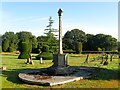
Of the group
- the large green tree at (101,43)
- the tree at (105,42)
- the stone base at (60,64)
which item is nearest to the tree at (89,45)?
the large green tree at (101,43)

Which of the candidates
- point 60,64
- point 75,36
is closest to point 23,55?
point 60,64

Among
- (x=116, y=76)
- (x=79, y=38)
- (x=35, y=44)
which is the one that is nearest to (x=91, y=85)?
(x=116, y=76)

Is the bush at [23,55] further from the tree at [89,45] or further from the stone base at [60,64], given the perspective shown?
the tree at [89,45]

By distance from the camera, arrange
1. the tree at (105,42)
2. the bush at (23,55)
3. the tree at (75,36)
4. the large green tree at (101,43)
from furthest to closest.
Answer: the tree at (75,36) → the tree at (105,42) → the large green tree at (101,43) → the bush at (23,55)

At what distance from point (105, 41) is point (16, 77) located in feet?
162

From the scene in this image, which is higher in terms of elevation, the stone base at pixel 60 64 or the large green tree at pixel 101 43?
the large green tree at pixel 101 43

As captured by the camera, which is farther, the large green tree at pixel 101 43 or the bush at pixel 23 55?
the large green tree at pixel 101 43

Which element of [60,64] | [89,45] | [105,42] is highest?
[105,42]

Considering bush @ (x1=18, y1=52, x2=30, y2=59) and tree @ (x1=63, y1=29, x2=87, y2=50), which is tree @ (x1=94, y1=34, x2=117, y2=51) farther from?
bush @ (x1=18, y1=52, x2=30, y2=59)

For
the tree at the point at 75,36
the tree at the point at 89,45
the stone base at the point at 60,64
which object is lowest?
the stone base at the point at 60,64

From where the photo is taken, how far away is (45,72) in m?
16.2

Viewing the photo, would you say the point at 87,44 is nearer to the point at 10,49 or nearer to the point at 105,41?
the point at 105,41

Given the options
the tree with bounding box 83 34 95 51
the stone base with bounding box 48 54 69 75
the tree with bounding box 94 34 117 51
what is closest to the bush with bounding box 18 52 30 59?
the stone base with bounding box 48 54 69 75

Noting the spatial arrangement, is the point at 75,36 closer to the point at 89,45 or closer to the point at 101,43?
the point at 101,43
